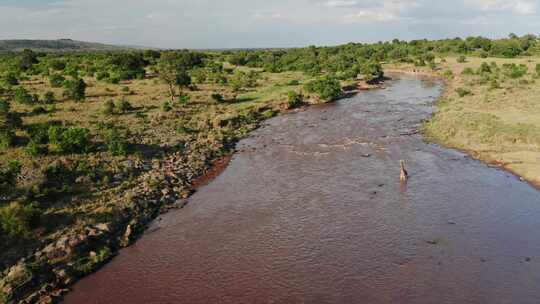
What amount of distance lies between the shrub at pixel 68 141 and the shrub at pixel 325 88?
132 ft

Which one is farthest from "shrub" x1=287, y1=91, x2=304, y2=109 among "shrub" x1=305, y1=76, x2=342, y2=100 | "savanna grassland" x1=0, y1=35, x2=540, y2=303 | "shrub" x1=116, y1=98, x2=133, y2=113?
A: "shrub" x1=116, y1=98, x2=133, y2=113

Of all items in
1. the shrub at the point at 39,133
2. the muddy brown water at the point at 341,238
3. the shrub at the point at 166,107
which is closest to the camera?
the muddy brown water at the point at 341,238

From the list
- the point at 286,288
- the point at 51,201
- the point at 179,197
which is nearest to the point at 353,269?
the point at 286,288

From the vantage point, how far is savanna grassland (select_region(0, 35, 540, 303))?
23.9 metres

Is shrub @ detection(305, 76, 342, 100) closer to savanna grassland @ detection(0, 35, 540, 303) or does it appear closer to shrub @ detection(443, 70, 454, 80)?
savanna grassland @ detection(0, 35, 540, 303)

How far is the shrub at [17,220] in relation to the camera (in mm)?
23609

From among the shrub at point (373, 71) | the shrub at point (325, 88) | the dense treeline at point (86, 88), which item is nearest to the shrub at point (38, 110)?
the dense treeline at point (86, 88)

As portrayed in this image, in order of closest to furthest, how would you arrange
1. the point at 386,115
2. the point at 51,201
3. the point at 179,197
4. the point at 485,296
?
1. the point at 485,296
2. the point at 51,201
3. the point at 179,197
4. the point at 386,115

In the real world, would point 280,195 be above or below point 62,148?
below

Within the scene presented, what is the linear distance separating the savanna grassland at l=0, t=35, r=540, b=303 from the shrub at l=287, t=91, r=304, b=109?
0.30 metres

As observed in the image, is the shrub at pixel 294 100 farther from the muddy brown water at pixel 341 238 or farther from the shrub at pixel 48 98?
the shrub at pixel 48 98

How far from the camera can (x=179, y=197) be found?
3238 cm

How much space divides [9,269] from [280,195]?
18.5m

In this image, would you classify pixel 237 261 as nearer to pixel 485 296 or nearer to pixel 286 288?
pixel 286 288
